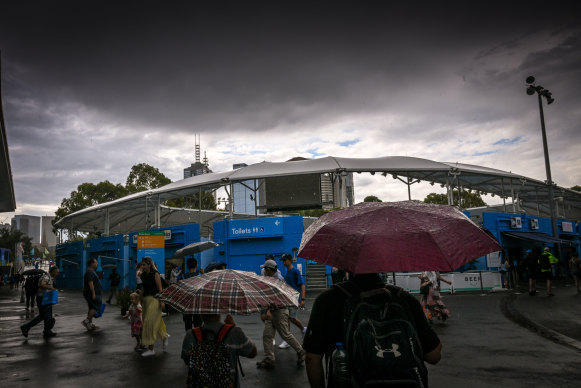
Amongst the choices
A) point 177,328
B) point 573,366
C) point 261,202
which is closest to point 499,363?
point 573,366

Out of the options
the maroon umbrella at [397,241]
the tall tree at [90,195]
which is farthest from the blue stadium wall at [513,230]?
the tall tree at [90,195]

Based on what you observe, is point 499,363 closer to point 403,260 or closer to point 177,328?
point 403,260

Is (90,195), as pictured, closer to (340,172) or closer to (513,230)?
(340,172)

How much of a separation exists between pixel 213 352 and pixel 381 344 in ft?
5.36

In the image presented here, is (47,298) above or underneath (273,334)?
above

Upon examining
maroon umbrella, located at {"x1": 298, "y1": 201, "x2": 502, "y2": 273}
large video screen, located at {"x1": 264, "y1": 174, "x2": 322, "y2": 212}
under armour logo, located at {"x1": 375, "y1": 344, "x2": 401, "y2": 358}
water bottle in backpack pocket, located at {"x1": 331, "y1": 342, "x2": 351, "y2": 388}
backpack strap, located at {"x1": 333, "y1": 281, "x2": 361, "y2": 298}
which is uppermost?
large video screen, located at {"x1": 264, "y1": 174, "x2": 322, "y2": 212}

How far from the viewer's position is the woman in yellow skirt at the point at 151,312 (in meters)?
8.18

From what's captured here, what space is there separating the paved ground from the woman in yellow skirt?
33 centimetres

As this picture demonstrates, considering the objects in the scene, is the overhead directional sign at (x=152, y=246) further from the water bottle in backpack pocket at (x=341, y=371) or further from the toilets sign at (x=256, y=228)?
the water bottle in backpack pocket at (x=341, y=371)

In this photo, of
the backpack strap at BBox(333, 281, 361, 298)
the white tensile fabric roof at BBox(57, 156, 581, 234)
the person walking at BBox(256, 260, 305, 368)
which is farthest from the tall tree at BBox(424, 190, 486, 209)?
the backpack strap at BBox(333, 281, 361, 298)

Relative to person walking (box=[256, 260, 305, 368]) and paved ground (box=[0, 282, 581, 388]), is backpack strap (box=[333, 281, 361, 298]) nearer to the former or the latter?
paved ground (box=[0, 282, 581, 388])

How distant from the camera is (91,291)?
37.8ft

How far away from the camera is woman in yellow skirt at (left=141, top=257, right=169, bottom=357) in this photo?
8180mm

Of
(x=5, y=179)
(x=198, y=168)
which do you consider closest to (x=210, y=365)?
(x=5, y=179)
